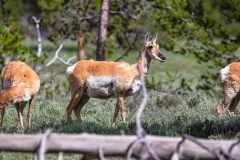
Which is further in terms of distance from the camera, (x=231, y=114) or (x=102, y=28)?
(x=102, y=28)

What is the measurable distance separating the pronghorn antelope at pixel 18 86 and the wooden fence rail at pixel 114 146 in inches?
224

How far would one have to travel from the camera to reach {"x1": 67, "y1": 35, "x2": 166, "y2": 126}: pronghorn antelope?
12.1m

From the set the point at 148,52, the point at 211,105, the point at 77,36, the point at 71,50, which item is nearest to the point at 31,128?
the point at 148,52

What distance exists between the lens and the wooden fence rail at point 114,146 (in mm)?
5453

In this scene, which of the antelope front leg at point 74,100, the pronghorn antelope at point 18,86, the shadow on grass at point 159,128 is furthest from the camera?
the antelope front leg at point 74,100

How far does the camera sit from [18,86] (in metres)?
11.6

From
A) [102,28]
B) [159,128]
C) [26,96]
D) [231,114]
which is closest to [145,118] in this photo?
[159,128]

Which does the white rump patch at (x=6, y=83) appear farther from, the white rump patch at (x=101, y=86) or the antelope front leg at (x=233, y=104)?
the antelope front leg at (x=233, y=104)

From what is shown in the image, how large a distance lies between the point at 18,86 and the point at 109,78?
1613 mm

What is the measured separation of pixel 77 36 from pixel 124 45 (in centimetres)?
140

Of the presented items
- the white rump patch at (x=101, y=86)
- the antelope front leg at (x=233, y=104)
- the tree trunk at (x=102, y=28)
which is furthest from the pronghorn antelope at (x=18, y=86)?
the tree trunk at (x=102, y=28)

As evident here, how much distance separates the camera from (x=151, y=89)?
61.2 feet

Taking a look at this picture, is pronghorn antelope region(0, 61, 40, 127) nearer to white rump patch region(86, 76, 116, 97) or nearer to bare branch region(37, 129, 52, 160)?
white rump patch region(86, 76, 116, 97)

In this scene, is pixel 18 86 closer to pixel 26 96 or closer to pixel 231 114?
pixel 26 96
